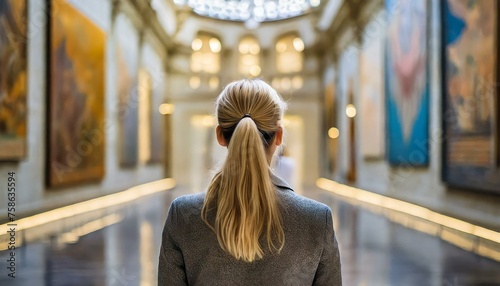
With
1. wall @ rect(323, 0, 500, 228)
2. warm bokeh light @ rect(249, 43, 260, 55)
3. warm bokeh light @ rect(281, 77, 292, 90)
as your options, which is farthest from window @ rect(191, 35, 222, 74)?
wall @ rect(323, 0, 500, 228)

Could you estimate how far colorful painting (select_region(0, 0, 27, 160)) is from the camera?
28.6 ft

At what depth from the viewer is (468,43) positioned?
944 centimetres

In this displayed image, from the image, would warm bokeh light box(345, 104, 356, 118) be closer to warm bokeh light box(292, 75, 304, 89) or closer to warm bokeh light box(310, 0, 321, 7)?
warm bokeh light box(310, 0, 321, 7)

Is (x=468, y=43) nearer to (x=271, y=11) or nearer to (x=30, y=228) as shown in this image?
(x=30, y=228)

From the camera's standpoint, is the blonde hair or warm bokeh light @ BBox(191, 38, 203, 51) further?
warm bokeh light @ BBox(191, 38, 203, 51)

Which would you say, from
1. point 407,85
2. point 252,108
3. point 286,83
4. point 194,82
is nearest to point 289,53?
point 286,83

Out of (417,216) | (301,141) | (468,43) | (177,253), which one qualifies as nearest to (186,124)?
(301,141)

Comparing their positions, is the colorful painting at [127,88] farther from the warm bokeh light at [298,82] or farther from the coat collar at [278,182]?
the coat collar at [278,182]

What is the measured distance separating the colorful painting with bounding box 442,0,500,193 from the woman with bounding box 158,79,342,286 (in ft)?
24.9

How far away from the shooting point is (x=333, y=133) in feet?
86.6

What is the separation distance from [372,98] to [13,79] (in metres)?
12.1

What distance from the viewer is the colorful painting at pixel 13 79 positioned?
870 centimetres

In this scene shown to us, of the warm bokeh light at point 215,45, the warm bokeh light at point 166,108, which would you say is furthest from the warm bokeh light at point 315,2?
the warm bokeh light at point 166,108

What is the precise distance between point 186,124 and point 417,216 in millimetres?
20905
